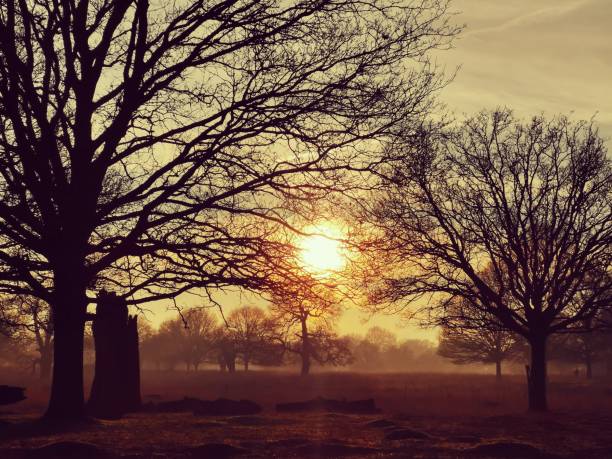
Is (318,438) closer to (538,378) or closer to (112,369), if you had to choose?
(112,369)

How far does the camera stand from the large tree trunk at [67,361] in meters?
12.7

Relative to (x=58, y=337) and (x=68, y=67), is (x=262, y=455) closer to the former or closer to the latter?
(x=58, y=337)

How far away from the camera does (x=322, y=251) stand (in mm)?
13461

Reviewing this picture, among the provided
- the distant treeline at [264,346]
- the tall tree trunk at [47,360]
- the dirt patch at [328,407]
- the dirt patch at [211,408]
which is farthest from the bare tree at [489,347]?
the tall tree trunk at [47,360]

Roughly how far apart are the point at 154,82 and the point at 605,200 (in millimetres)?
17398

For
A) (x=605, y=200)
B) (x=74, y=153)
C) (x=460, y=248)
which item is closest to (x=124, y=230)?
(x=74, y=153)

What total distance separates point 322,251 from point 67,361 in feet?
17.5

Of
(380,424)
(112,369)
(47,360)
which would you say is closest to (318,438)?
(380,424)

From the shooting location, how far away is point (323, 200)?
513 inches

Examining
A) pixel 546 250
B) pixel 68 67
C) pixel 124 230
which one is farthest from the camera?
pixel 546 250

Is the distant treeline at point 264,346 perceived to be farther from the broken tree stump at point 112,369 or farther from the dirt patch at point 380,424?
the dirt patch at point 380,424

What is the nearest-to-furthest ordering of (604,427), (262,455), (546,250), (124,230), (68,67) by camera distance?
(262,455) < (68,67) < (124,230) < (604,427) < (546,250)

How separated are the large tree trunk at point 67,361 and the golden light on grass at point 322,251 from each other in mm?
4441

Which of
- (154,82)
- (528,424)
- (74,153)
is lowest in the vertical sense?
(528,424)
